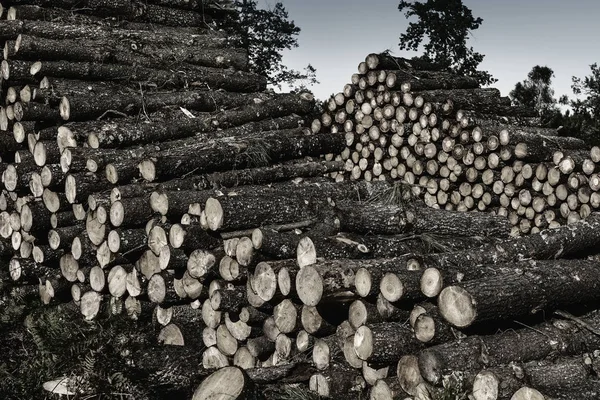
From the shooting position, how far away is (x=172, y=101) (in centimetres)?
882

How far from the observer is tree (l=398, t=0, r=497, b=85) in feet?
76.5

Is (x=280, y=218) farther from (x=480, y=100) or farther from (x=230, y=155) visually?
(x=480, y=100)

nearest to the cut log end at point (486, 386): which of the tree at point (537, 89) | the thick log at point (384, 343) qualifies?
the thick log at point (384, 343)

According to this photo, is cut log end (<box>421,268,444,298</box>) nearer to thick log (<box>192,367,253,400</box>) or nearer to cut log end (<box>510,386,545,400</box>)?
cut log end (<box>510,386,545,400</box>)

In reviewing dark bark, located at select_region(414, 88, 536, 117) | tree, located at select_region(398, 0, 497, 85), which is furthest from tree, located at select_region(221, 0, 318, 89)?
dark bark, located at select_region(414, 88, 536, 117)

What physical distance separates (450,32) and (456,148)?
632 inches

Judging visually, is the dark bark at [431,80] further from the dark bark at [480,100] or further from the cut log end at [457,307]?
the cut log end at [457,307]

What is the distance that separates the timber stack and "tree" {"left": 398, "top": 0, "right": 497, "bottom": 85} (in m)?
13.5

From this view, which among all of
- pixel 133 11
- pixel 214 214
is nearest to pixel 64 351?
pixel 214 214

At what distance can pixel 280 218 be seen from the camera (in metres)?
6.60

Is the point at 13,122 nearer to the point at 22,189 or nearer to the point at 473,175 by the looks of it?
the point at 22,189

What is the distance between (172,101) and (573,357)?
6019 millimetres

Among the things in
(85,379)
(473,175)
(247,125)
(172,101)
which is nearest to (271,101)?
(247,125)

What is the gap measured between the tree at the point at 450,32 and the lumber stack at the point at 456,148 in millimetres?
13709
